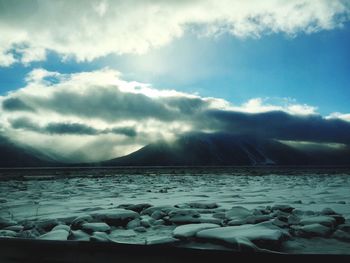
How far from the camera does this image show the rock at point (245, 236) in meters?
2.74

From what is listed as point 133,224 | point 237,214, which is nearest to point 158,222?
point 133,224

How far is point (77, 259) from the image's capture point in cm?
227

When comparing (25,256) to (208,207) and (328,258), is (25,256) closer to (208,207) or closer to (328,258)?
(328,258)

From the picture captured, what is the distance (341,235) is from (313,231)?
250mm

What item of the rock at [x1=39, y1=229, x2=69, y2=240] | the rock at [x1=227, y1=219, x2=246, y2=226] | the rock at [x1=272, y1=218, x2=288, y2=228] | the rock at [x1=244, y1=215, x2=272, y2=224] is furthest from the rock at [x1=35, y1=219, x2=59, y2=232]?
the rock at [x1=272, y1=218, x2=288, y2=228]

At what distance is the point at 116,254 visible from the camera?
2311mm

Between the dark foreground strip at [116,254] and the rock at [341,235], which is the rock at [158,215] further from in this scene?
the rock at [341,235]

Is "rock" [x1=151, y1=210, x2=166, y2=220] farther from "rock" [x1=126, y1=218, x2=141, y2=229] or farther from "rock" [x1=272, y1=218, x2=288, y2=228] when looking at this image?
"rock" [x1=272, y1=218, x2=288, y2=228]

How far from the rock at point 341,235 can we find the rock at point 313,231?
86 mm

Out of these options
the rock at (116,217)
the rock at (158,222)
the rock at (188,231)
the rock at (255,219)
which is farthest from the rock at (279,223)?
the rock at (116,217)

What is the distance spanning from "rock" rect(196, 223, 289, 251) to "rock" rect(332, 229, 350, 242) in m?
0.50

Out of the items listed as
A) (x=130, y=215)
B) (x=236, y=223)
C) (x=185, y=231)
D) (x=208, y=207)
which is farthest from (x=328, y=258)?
(x=208, y=207)

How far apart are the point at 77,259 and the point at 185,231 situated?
1198mm

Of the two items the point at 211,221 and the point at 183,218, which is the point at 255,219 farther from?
the point at 183,218
